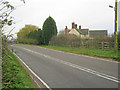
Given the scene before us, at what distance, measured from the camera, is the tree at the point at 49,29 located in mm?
43531

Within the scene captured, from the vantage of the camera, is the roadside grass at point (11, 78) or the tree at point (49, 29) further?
the tree at point (49, 29)

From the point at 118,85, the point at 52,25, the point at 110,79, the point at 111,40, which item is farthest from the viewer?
the point at 52,25

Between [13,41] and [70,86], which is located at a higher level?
[13,41]

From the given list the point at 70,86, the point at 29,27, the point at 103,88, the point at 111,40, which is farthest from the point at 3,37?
the point at 29,27

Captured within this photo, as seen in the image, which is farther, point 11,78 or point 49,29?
point 49,29

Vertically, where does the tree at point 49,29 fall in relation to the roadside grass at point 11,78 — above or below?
above

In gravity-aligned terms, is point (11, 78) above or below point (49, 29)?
below

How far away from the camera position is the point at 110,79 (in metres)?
7.06

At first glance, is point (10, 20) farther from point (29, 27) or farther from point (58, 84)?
point (29, 27)

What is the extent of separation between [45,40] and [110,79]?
3847 cm

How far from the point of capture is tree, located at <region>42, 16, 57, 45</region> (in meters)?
43.5

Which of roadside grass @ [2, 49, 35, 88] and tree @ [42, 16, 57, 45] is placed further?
tree @ [42, 16, 57, 45]

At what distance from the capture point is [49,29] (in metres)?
43.5

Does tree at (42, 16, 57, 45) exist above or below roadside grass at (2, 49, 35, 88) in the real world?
above
